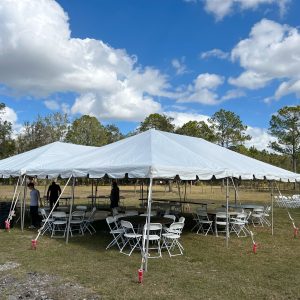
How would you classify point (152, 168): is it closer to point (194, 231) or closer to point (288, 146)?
point (194, 231)

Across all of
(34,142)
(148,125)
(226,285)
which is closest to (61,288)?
(226,285)

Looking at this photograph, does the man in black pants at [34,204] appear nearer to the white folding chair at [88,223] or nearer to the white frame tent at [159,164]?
the white frame tent at [159,164]

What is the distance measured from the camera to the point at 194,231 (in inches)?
510

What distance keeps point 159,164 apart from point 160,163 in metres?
0.11

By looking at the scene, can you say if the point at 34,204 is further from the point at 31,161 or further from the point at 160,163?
the point at 160,163

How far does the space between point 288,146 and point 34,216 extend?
126ft

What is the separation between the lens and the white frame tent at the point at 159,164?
9266 mm

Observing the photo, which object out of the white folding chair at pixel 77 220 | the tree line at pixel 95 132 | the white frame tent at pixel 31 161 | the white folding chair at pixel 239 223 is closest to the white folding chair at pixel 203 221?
the white folding chair at pixel 239 223

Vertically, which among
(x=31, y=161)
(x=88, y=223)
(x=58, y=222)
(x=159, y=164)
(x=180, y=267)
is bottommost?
(x=180, y=267)

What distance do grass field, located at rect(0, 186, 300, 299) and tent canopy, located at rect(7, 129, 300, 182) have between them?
1.87m

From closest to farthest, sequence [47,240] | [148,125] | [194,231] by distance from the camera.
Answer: [47,240]
[194,231]
[148,125]

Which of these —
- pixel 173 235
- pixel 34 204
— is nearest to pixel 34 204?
pixel 34 204

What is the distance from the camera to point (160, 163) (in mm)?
9164

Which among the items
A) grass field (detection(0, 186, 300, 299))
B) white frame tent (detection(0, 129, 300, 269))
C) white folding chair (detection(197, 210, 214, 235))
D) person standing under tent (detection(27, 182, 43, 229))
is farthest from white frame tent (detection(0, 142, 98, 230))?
white folding chair (detection(197, 210, 214, 235))
